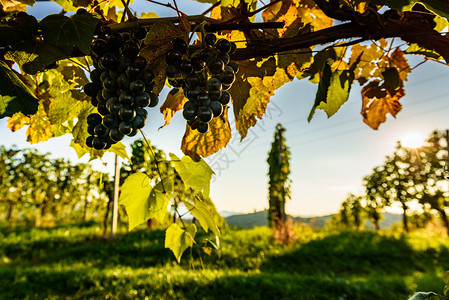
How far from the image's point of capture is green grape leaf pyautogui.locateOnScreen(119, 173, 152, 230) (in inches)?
40.0

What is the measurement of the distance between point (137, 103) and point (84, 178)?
14.8m

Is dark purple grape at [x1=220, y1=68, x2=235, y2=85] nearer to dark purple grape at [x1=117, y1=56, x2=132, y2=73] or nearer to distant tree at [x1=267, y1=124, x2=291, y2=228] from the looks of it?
dark purple grape at [x1=117, y1=56, x2=132, y2=73]

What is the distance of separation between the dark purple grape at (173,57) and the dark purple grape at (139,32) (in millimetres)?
81

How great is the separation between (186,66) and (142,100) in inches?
4.5

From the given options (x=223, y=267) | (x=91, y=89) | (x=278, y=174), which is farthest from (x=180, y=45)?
(x=278, y=174)

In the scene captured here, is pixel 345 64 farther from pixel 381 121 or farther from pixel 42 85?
pixel 42 85

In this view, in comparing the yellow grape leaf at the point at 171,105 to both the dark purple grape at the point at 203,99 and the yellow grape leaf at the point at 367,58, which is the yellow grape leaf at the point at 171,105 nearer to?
the dark purple grape at the point at 203,99

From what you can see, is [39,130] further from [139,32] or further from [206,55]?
[206,55]

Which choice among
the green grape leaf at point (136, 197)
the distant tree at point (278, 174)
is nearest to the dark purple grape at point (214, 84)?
the green grape leaf at point (136, 197)

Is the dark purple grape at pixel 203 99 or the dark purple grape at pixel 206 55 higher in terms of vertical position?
the dark purple grape at pixel 206 55

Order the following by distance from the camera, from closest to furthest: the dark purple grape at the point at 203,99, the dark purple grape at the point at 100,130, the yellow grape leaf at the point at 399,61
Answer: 1. the dark purple grape at the point at 203,99
2. the dark purple grape at the point at 100,130
3. the yellow grape leaf at the point at 399,61

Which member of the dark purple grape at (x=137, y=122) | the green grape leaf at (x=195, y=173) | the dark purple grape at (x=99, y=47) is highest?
the dark purple grape at (x=99, y=47)

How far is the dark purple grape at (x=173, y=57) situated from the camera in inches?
24.7

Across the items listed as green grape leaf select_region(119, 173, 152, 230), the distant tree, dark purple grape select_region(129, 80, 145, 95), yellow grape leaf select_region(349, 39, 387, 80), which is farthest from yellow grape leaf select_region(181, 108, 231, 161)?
the distant tree
